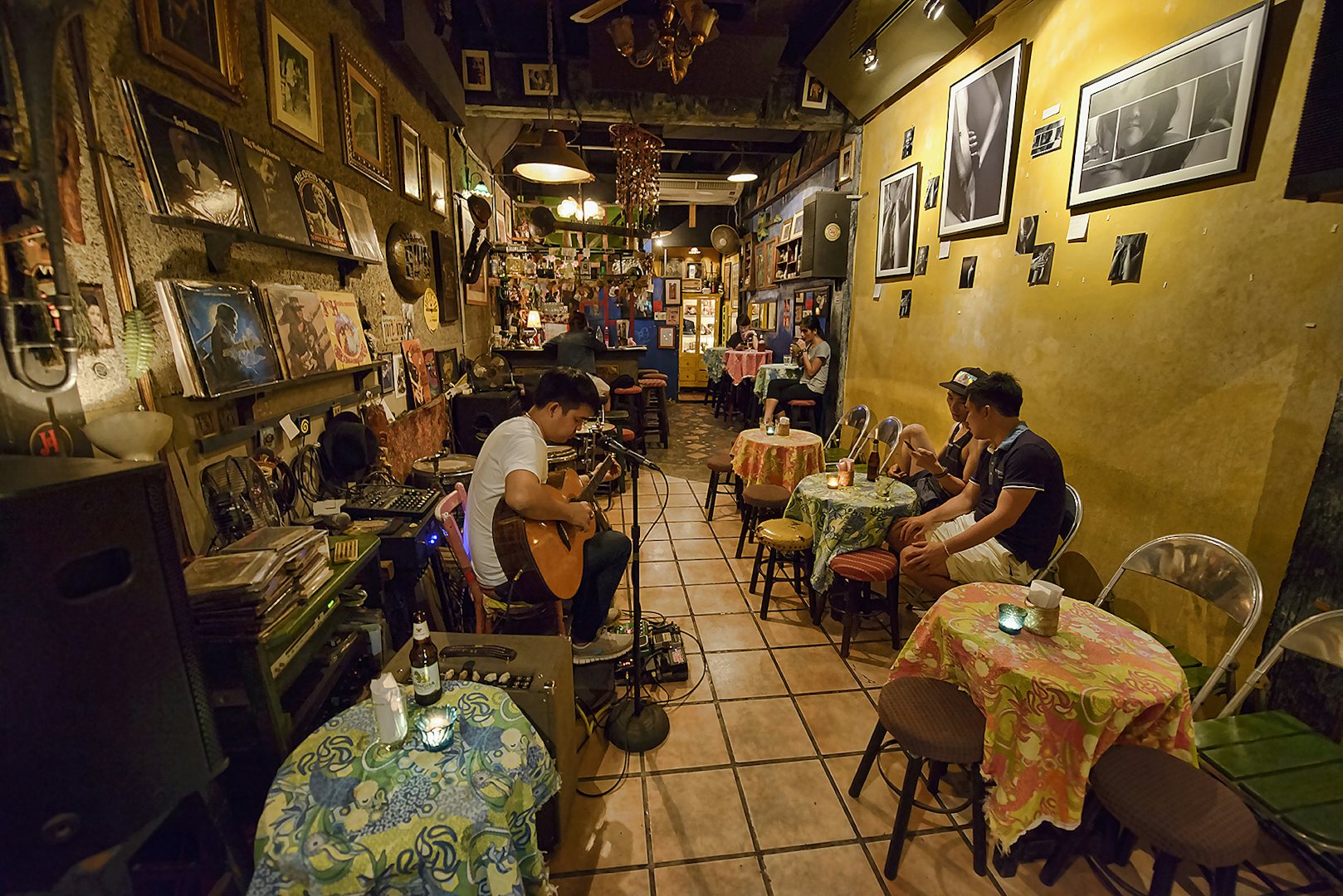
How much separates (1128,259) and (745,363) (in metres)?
5.95

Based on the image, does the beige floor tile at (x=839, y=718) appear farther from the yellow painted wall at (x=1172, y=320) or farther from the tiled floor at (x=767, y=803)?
the yellow painted wall at (x=1172, y=320)

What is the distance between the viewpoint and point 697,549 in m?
4.25

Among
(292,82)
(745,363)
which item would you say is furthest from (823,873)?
(745,363)

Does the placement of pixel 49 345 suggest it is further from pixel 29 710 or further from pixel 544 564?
pixel 544 564

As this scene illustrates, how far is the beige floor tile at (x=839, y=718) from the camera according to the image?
7.65 feet

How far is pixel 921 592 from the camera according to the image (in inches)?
142

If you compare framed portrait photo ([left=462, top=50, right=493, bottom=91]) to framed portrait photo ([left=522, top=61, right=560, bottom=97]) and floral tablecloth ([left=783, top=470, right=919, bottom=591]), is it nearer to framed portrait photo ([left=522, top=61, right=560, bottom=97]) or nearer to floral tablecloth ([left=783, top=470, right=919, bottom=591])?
framed portrait photo ([left=522, top=61, right=560, bottom=97])

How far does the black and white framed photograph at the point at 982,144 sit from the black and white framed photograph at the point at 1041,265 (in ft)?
1.38

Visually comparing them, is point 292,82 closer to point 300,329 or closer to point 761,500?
point 300,329

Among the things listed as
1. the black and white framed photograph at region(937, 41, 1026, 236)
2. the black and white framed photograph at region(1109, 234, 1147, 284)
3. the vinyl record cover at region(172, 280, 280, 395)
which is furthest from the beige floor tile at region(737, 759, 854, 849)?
the black and white framed photograph at region(937, 41, 1026, 236)

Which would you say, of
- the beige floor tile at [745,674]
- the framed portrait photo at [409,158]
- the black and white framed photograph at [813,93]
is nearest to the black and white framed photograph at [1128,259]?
the beige floor tile at [745,674]

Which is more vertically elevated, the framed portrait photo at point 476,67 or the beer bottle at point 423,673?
the framed portrait photo at point 476,67

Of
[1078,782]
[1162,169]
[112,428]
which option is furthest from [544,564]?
[1162,169]

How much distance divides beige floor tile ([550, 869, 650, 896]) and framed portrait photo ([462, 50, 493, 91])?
18.7ft
